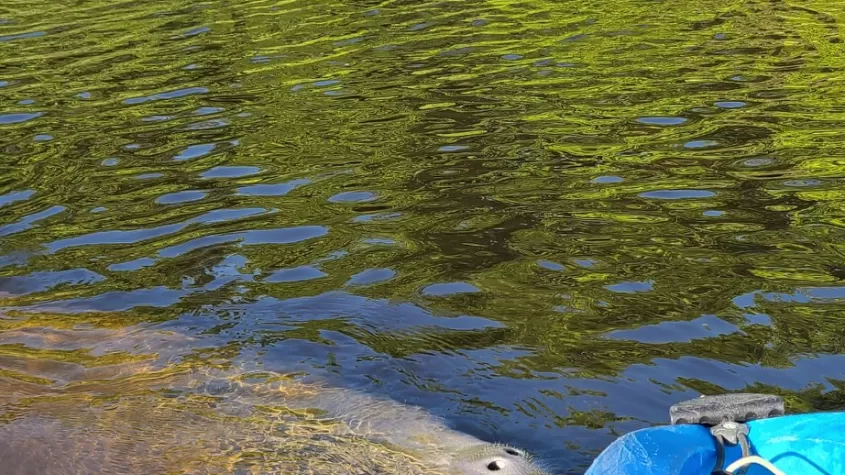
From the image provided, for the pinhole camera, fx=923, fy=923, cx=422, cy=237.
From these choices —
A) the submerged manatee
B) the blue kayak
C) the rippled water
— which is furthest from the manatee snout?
the blue kayak

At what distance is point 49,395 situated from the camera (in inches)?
205

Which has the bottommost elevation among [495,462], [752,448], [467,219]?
[495,462]

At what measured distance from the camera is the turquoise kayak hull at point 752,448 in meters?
3.12

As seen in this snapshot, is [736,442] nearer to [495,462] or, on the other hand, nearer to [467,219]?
[495,462]

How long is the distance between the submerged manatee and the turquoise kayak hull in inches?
39.7

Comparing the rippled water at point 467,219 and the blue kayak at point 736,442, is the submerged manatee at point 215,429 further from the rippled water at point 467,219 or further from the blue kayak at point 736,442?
the blue kayak at point 736,442

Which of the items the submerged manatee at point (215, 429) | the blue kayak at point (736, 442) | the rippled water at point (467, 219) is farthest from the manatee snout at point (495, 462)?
the blue kayak at point (736, 442)

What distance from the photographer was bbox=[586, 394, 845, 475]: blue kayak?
316 centimetres

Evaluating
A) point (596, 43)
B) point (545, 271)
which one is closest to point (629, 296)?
point (545, 271)

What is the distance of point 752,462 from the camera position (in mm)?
3244

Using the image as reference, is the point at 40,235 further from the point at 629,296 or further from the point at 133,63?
the point at 133,63

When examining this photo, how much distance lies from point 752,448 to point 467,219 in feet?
12.5

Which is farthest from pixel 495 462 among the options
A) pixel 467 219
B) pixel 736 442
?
pixel 467 219

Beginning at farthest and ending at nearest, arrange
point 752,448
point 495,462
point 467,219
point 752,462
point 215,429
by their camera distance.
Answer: point 467,219
point 215,429
point 495,462
point 752,448
point 752,462
